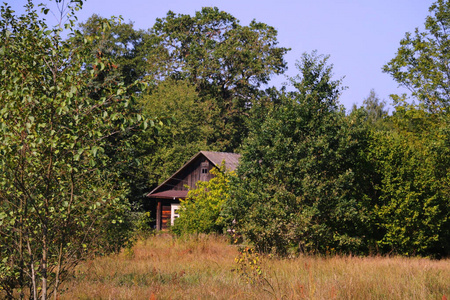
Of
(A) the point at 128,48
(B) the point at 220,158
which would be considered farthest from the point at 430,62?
(A) the point at 128,48

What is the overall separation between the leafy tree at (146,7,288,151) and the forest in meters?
0.16

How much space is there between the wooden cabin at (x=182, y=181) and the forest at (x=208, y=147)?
9.25 ft

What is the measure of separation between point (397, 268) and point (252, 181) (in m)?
6.95

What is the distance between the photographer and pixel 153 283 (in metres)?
10.0

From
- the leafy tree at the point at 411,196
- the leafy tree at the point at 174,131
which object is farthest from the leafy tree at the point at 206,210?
the leafy tree at the point at 174,131

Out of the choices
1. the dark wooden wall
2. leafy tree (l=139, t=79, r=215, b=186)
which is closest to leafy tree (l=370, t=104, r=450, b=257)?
the dark wooden wall

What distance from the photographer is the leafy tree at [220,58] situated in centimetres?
4503

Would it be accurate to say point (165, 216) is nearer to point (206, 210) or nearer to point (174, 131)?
point (174, 131)

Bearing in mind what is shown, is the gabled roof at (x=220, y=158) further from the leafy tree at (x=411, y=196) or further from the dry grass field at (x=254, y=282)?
the dry grass field at (x=254, y=282)

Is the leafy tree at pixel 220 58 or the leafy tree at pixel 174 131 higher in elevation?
the leafy tree at pixel 220 58

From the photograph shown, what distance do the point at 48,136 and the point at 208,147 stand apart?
36808 mm

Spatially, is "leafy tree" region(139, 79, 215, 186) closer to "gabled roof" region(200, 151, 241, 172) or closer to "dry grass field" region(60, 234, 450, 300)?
"gabled roof" region(200, 151, 241, 172)

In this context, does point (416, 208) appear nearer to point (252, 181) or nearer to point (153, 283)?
point (252, 181)

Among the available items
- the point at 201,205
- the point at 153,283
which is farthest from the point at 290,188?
the point at 201,205
